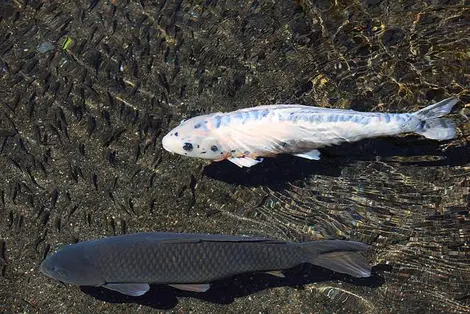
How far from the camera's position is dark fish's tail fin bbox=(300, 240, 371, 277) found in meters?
5.01

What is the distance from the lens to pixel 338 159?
6.04m

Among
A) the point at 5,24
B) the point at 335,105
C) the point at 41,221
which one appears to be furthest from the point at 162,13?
the point at 41,221

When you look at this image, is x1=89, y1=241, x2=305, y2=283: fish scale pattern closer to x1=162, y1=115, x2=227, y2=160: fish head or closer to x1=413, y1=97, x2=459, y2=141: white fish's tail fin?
x1=162, y1=115, x2=227, y2=160: fish head

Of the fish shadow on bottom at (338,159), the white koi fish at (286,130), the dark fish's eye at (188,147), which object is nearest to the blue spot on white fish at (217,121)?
the white koi fish at (286,130)

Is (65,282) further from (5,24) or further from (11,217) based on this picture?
(5,24)

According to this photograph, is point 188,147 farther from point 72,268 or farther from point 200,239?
point 72,268

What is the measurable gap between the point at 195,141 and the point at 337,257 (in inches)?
66.1

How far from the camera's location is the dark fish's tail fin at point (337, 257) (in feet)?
16.4

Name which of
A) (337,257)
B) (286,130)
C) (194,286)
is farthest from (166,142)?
(337,257)

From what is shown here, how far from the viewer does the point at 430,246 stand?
5.59 meters

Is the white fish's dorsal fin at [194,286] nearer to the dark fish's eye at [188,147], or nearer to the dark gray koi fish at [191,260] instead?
the dark gray koi fish at [191,260]

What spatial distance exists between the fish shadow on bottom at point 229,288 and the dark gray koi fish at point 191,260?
479 millimetres

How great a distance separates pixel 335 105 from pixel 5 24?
154 inches

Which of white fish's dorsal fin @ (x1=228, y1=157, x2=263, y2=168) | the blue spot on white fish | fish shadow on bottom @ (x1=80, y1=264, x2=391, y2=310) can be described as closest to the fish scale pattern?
fish shadow on bottom @ (x1=80, y1=264, x2=391, y2=310)
